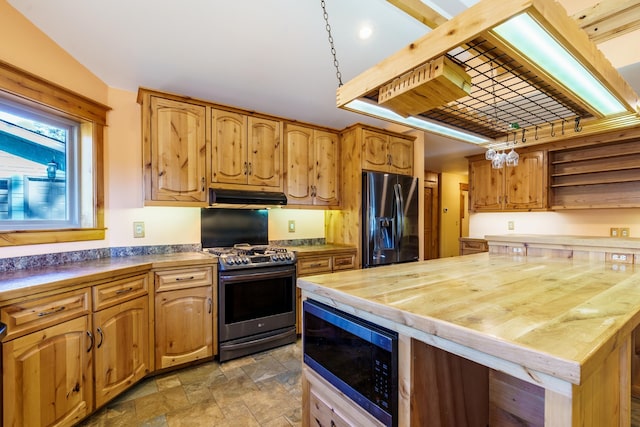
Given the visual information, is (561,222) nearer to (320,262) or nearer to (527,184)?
(527,184)

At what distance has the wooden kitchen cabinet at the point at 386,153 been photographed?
333 centimetres

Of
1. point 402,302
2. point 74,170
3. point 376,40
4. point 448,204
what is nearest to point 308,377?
point 402,302

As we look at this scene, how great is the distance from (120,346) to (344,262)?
2.05 m

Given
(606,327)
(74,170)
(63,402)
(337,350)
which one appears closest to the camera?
(606,327)

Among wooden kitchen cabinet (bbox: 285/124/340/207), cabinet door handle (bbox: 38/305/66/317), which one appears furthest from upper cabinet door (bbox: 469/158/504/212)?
cabinet door handle (bbox: 38/305/66/317)

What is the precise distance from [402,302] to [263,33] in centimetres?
193

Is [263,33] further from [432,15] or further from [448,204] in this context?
[448,204]

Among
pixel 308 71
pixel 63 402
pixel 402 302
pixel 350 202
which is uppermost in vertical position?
pixel 308 71

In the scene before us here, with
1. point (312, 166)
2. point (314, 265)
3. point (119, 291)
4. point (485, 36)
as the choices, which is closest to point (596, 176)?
point (312, 166)

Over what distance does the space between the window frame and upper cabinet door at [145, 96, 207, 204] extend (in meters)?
0.42

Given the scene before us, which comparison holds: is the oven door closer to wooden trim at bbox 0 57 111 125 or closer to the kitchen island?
the kitchen island

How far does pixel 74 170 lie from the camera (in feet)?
7.75

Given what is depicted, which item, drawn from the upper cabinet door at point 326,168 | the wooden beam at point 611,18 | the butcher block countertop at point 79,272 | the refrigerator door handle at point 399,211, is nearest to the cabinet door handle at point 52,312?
the butcher block countertop at point 79,272

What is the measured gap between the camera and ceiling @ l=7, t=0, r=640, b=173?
180 centimetres
